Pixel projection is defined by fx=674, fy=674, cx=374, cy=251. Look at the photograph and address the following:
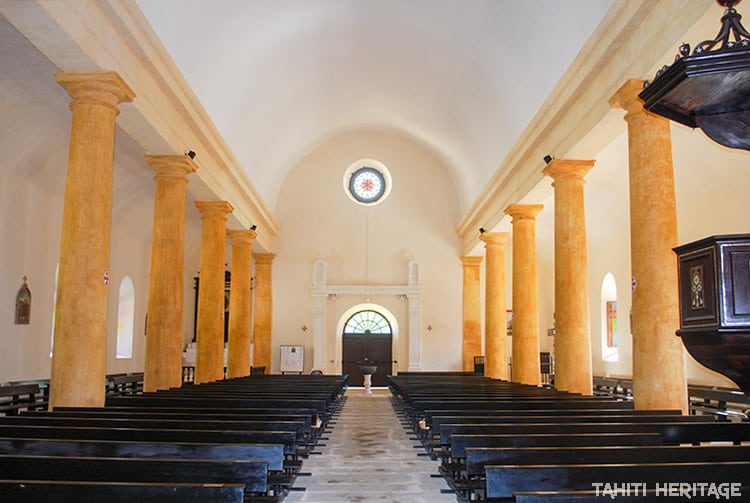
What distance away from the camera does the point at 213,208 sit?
15.1 meters

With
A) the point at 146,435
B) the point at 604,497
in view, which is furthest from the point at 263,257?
the point at 604,497

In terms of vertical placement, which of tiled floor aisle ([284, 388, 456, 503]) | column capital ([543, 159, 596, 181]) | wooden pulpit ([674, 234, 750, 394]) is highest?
column capital ([543, 159, 596, 181])

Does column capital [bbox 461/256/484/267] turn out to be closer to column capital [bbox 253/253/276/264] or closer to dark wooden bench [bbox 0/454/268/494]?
column capital [bbox 253/253/276/264]

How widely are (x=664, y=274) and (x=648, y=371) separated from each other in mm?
1199

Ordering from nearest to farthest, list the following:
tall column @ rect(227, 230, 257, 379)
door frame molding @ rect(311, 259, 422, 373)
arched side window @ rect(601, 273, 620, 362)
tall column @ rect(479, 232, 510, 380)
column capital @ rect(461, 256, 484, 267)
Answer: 1. tall column @ rect(479, 232, 510, 380)
2. tall column @ rect(227, 230, 257, 379)
3. arched side window @ rect(601, 273, 620, 362)
4. door frame molding @ rect(311, 259, 422, 373)
5. column capital @ rect(461, 256, 484, 267)

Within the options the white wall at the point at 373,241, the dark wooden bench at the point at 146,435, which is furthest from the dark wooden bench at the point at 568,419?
the white wall at the point at 373,241

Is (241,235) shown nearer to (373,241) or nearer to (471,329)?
(373,241)

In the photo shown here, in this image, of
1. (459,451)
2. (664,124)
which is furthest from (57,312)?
(664,124)

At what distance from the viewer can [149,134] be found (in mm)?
10375

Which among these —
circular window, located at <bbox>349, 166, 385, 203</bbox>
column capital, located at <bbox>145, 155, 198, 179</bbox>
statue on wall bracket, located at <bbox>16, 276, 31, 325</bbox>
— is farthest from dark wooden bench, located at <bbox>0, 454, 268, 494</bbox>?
circular window, located at <bbox>349, 166, 385, 203</bbox>

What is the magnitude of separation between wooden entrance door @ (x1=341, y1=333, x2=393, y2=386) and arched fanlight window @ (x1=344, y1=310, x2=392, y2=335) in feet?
0.73

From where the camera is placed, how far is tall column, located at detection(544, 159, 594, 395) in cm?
1166

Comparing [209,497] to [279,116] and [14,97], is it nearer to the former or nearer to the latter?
[14,97]

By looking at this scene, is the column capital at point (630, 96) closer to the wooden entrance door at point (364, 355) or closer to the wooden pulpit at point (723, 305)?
the wooden pulpit at point (723, 305)
